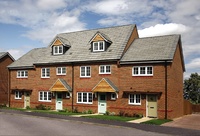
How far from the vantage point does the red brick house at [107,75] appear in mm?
25453

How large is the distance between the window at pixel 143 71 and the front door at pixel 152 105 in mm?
2328

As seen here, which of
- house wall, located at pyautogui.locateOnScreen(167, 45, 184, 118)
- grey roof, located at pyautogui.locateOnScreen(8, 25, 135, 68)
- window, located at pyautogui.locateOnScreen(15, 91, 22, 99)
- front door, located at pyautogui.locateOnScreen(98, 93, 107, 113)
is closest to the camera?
house wall, located at pyautogui.locateOnScreen(167, 45, 184, 118)

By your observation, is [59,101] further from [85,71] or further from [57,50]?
[57,50]

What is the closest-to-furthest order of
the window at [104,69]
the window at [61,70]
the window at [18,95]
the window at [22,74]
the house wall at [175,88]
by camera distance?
the house wall at [175,88], the window at [104,69], the window at [61,70], the window at [22,74], the window at [18,95]

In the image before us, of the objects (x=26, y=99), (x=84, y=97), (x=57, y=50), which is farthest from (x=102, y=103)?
(x=26, y=99)

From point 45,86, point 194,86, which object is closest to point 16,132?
point 45,86

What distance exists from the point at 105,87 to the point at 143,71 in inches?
179

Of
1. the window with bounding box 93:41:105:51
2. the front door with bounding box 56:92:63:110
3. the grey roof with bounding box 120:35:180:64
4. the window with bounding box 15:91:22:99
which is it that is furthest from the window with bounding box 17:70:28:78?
the grey roof with bounding box 120:35:180:64

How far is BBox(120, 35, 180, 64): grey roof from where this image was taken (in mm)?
25547

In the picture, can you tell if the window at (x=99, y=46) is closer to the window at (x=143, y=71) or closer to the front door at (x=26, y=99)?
the window at (x=143, y=71)

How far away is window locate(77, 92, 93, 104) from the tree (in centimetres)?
4028

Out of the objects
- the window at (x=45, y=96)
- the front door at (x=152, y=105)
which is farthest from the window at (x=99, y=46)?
the window at (x=45, y=96)

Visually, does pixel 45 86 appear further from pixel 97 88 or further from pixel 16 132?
pixel 16 132

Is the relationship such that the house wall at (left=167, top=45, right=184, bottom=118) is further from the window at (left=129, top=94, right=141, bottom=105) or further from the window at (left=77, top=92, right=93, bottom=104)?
the window at (left=77, top=92, right=93, bottom=104)
